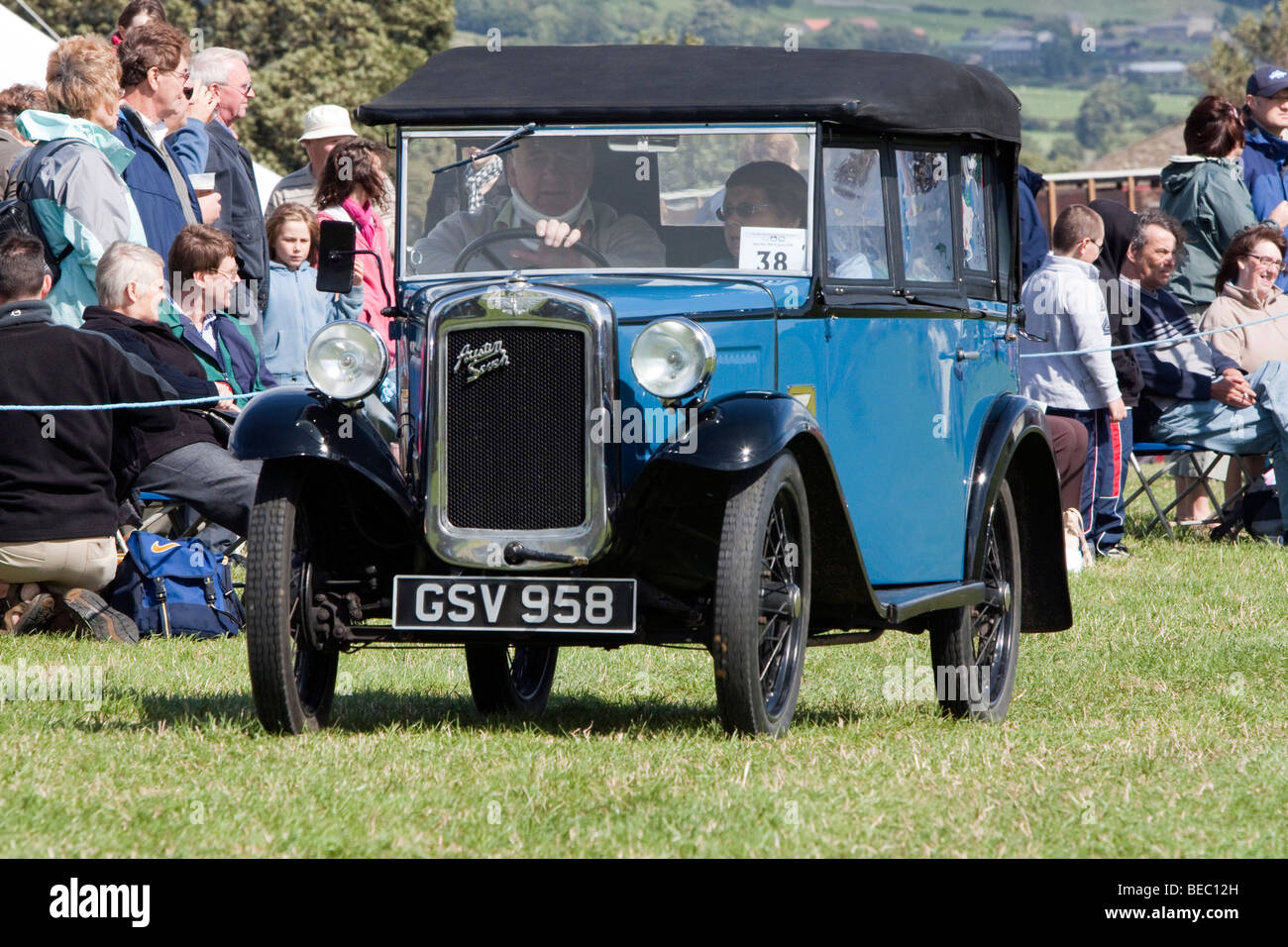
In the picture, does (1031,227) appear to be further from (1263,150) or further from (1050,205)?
(1050,205)

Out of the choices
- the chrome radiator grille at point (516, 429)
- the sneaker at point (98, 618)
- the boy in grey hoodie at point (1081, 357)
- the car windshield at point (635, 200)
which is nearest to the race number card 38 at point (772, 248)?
the car windshield at point (635, 200)

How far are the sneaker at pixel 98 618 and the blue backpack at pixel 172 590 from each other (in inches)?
9.2

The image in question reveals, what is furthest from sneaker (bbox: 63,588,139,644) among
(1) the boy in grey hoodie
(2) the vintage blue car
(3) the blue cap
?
(3) the blue cap

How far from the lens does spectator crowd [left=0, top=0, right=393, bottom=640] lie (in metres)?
8.25

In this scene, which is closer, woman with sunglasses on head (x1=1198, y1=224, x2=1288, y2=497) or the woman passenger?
the woman passenger

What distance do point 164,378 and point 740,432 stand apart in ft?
13.8

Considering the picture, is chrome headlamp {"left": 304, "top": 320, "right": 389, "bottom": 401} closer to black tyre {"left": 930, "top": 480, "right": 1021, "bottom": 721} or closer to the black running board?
the black running board

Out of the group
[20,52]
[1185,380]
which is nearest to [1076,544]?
[1185,380]

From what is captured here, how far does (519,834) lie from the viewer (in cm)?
450

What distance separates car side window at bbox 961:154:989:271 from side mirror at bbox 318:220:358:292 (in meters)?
2.32

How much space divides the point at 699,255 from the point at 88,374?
344cm

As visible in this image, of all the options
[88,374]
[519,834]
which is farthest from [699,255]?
[88,374]

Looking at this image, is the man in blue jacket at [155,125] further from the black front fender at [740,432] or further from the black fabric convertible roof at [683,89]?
the black front fender at [740,432]

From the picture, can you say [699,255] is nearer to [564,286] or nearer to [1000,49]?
[564,286]
